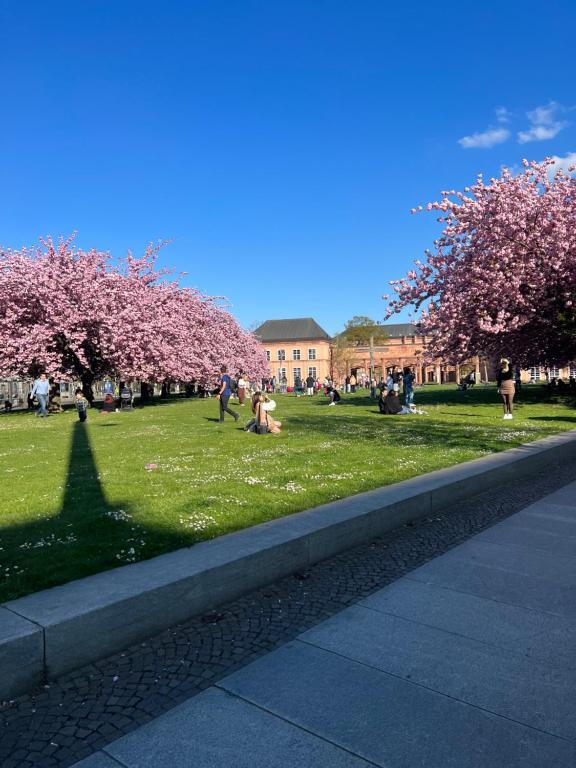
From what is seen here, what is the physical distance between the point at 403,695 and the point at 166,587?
1.55 m

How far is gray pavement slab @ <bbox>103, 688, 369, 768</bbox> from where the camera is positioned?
2.23m

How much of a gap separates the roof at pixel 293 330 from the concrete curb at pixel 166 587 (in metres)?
109

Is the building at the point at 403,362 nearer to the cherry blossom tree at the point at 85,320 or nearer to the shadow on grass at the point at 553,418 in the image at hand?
the cherry blossom tree at the point at 85,320

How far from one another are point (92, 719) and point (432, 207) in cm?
2341

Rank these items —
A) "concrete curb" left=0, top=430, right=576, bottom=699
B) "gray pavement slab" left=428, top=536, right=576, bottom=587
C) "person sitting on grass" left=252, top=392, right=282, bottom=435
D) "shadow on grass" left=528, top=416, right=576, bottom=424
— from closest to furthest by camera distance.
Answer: "concrete curb" left=0, top=430, right=576, bottom=699 → "gray pavement slab" left=428, top=536, right=576, bottom=587 → "person sitting on grass" left=252, top=392, right=282, bottom=435 → "shadow on grass" left=528, top=416, right=576, bottom=424

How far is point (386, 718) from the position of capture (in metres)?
2.50

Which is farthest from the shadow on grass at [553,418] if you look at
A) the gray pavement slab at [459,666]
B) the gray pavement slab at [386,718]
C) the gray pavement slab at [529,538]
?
the gray pavement slab at [386,718]

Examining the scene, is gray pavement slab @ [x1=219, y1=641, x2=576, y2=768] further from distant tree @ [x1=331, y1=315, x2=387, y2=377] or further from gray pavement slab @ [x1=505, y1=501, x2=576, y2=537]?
distant tree @ [x1=331, y1=315, x2=387, y2=377]

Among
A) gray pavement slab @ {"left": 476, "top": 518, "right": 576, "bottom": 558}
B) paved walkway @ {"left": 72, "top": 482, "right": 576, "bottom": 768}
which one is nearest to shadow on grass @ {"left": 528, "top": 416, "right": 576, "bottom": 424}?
gray pavement slab @ {"left": 476, "top": 518, "right": 576, "bottom": 558}

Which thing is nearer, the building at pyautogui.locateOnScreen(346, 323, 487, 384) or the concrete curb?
the concrete curb

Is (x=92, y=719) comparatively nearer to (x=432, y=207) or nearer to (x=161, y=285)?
(x=432, y=207)

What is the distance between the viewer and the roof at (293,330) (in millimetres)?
114938

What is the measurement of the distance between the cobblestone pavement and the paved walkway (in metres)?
0.13

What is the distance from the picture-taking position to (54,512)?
18.8 feet
